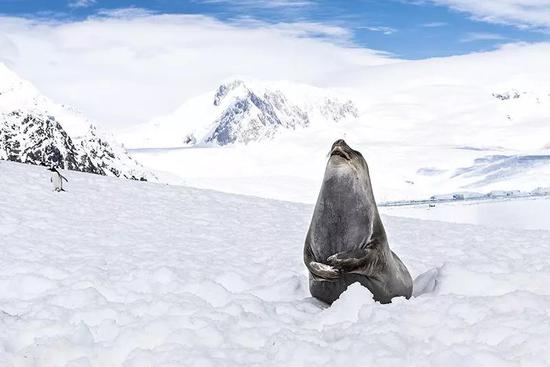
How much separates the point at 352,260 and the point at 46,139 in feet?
582

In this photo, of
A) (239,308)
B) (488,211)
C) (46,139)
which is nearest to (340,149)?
(239,308)

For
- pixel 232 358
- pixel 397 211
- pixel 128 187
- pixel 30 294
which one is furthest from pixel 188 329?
pixel 397 211

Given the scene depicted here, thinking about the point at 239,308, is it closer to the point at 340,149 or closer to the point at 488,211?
the point at 340,149

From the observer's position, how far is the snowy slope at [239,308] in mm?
4637

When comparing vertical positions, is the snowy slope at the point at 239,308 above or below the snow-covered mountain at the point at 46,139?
above

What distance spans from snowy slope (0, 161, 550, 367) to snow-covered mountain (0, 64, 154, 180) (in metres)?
158

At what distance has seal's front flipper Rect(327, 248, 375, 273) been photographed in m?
5.61

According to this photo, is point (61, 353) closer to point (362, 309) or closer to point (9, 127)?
point (362, 309)

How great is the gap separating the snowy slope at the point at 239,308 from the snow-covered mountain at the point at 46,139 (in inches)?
6220

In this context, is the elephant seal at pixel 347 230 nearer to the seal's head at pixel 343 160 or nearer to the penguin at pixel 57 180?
the seal's head at pixel 343 160

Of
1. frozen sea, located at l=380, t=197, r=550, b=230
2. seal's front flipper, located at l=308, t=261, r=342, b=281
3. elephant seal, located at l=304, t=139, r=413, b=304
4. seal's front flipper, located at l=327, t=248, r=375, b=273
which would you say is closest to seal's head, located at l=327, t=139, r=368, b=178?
elephant seal, located at l=304, t=139, r=413, b=304

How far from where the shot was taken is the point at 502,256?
35.3 feet

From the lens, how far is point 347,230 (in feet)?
18.8

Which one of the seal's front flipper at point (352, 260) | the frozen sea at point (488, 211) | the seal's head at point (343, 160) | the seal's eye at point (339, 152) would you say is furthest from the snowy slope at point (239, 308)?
the frozen sea at point (488, 211)
